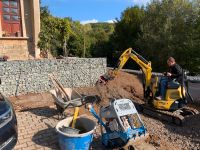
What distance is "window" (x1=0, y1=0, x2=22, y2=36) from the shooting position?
15277mm

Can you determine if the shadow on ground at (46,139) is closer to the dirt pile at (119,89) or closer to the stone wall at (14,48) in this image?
the dirt pile at (119,89)

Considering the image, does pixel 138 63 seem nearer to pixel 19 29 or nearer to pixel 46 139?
pixel 46 139

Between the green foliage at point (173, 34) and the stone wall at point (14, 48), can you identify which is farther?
the green foliage at point (173, 34)

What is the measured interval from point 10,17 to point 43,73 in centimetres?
778

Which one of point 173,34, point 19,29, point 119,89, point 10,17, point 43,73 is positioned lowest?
point 119,89

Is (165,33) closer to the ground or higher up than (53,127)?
higher up

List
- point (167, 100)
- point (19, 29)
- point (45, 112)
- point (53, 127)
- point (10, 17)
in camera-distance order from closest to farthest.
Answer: point (53, 127)
point (45, 112)
point (167, 100)
point (10, 17)
point (19, 29)

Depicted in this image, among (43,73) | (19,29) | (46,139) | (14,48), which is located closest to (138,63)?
(43,73)

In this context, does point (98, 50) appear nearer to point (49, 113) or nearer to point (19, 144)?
point (49, 113)

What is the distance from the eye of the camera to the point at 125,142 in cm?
454

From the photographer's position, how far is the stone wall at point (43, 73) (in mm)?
8867

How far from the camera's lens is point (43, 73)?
964cm

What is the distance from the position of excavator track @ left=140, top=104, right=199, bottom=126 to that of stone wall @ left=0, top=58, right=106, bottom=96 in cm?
361

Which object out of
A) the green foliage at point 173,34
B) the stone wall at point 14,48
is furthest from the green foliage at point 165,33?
the stone wall at point 14,48
